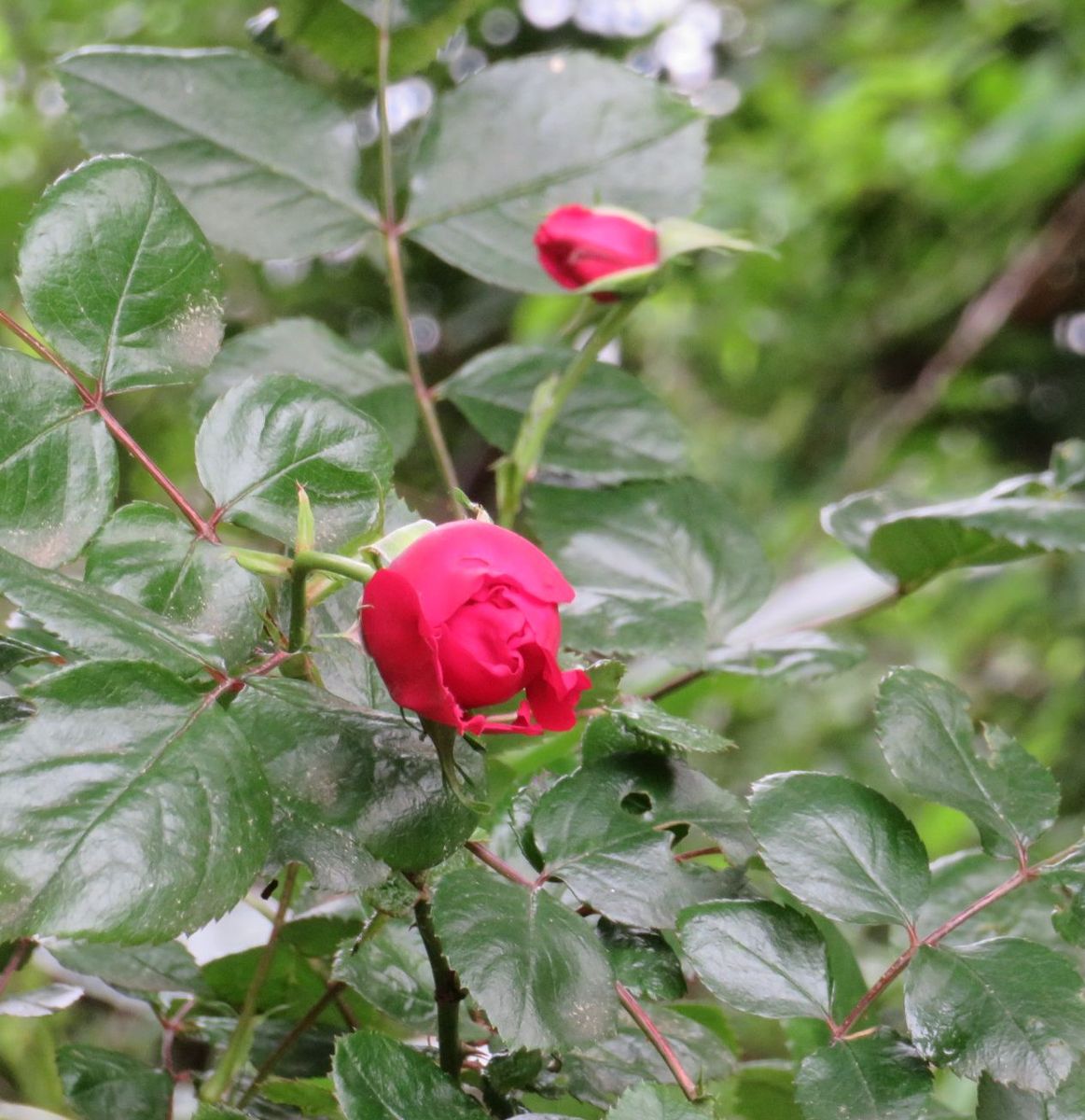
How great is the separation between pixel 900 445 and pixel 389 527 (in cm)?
166

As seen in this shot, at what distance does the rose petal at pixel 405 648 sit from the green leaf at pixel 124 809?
42mm

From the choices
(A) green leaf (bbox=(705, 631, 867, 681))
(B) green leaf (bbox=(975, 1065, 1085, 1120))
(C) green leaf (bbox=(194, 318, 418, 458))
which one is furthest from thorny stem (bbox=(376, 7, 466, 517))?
(B) green leaf (bbox=(975, 1065, 1085, 1120))

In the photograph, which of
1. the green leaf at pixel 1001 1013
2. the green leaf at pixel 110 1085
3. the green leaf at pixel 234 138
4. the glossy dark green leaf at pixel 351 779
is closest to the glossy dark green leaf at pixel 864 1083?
the green leaf at pixel 1001 1013

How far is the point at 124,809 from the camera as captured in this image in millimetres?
260

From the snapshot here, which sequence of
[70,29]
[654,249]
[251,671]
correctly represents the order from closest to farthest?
[251,671] < [654,249] < [70,29]

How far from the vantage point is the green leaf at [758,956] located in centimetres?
32

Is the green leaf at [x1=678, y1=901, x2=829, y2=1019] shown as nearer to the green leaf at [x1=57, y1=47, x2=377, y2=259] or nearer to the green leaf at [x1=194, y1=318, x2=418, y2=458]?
the green leaf at [x1=194, y1=318, x2=418, y2=458]

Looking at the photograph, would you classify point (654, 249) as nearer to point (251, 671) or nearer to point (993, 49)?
point (251, 671)

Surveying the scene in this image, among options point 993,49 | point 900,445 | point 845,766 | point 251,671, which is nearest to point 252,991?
point 251,671

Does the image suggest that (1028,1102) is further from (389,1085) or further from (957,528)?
(957,528)

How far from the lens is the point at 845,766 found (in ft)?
5.85

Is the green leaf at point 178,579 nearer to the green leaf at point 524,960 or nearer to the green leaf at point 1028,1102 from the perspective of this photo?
the green leaf at point 524,960

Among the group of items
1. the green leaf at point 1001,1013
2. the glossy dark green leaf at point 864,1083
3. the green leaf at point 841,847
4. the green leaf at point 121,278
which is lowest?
the glossy dark green leaf at point 864,1083

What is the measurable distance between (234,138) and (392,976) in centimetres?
43
